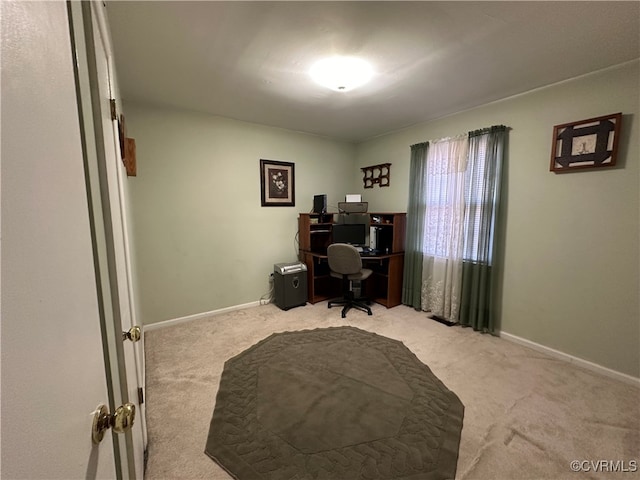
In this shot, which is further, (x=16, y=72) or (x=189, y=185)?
(x=189, y=185)

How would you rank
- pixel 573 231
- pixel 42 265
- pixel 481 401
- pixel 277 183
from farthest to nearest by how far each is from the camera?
→ pixel 277 183 < pixel 573 231 < pixel 481 401 < pixel 42 265

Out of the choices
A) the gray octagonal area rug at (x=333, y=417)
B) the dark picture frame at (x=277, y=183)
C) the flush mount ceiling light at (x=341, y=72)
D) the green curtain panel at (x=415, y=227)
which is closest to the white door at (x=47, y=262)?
the gray octagonal area rug at (x=333, y=417)

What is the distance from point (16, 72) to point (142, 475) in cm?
181

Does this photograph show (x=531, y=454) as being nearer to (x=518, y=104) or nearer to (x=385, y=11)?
(x=385, y=11)

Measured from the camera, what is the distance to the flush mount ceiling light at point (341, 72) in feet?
6.67

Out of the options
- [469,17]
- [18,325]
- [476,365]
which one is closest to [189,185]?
[469,17]

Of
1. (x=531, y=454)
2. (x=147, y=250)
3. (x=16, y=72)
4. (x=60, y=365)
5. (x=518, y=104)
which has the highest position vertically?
(x=518, y=104)

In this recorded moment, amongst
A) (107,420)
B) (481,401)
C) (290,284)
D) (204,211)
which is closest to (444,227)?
(481,401)

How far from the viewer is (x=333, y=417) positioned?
1.75m

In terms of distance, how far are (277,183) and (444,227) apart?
231cm

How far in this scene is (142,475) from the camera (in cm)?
134

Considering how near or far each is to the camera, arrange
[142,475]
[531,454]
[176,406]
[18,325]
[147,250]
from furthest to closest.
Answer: [147,250] < [176,406] < [531,454] < [142,475] < [18,325]

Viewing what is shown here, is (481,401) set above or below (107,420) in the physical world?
below

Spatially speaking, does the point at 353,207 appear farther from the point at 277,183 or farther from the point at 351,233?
the point at 277,183
